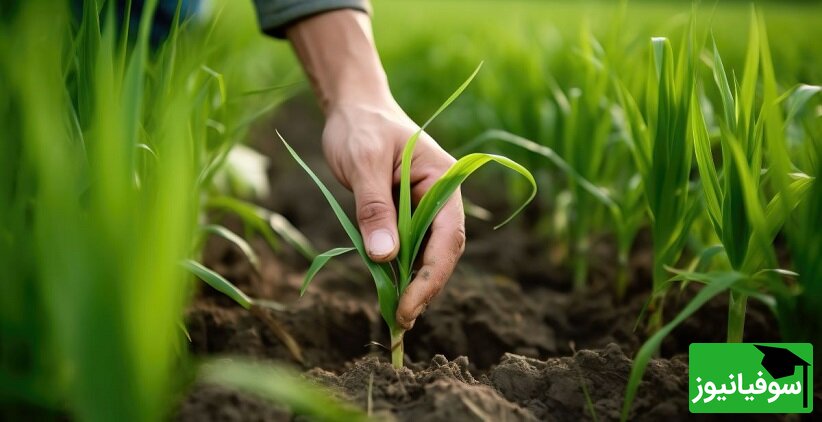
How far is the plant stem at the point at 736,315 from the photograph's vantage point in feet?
3.79

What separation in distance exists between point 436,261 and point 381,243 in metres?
0.10

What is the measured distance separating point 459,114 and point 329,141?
64.9 inches

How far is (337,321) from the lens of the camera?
1.52m

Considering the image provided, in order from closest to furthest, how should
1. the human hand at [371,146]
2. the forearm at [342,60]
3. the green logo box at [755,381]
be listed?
the green logo box at [755,381]
the human hand at [371,146]
the forearm at [342,60]

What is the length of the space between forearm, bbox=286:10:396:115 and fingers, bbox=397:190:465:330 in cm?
28

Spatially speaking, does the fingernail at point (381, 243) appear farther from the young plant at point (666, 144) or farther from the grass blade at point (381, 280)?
the young plant at point (666, 144)

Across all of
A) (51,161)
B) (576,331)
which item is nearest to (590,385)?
(576,331)

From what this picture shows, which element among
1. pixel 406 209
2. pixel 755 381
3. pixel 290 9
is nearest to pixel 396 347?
pixel 406 209

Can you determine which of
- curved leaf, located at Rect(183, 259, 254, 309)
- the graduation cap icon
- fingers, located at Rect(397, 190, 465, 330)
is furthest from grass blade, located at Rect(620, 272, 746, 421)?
curved leaf, located at Rect(183, 259, 254, 309)

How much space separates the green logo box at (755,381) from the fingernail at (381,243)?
49 centimetres

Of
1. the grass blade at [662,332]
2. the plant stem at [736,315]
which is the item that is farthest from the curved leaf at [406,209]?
the plant stem at [736,315]

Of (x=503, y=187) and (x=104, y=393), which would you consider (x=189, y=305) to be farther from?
(x=503, y=187)

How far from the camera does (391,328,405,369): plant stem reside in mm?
1154

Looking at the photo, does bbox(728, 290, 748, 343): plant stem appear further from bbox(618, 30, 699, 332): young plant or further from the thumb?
the thumb
